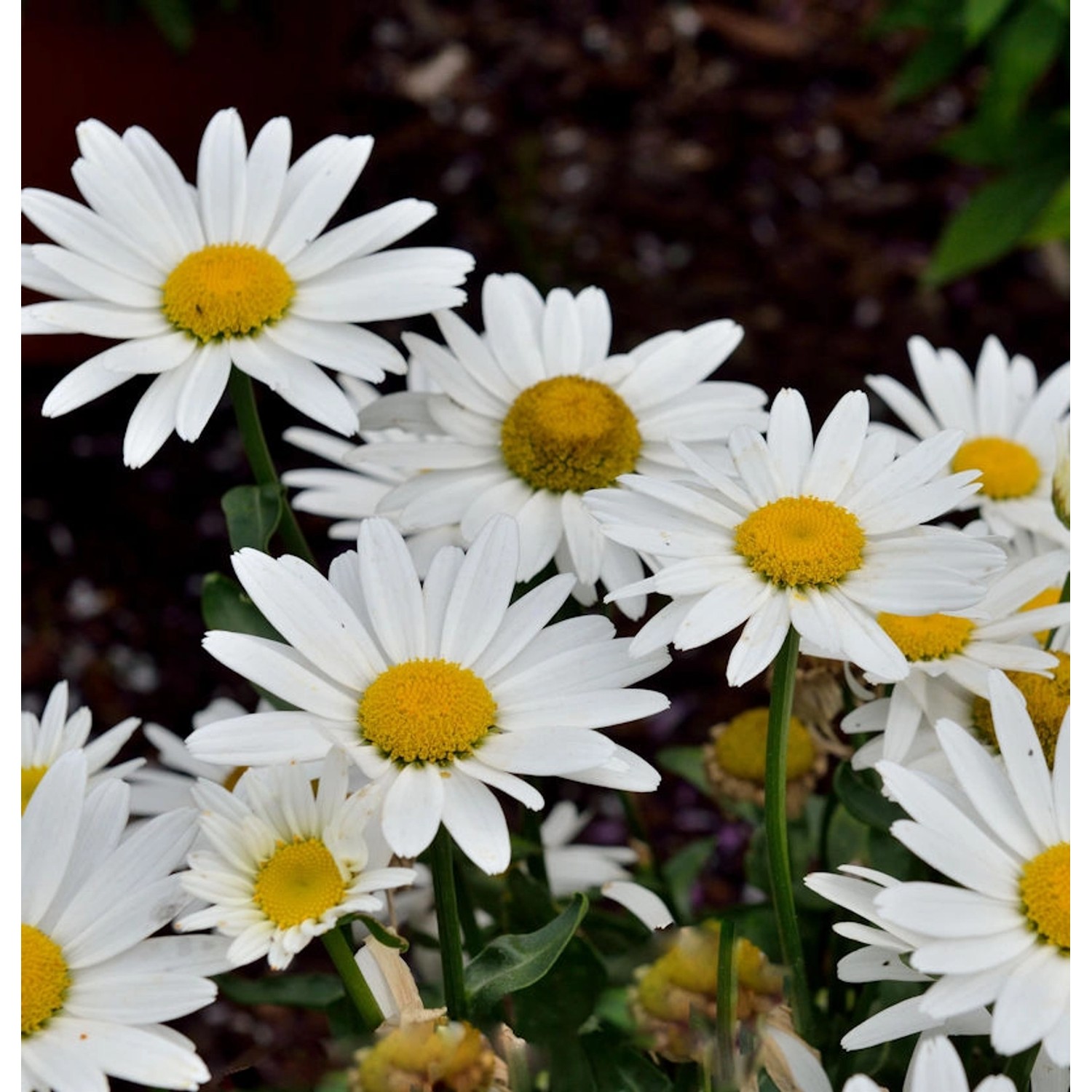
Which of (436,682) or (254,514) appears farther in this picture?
(254,514)

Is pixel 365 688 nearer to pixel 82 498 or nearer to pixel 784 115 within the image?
pixel 82 498

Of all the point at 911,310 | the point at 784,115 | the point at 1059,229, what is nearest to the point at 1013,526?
the point at 1059,229

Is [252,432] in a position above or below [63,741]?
above

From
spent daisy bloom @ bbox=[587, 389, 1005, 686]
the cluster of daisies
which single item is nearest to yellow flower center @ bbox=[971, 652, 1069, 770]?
the cluster of daisies

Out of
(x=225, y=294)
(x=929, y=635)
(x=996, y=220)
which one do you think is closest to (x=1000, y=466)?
(x=929, y=635)

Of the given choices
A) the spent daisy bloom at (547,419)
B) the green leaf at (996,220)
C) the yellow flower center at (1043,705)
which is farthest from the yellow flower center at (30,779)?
the green leaf at (996,220)

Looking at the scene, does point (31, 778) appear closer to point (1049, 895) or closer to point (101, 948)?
point (101, 948)

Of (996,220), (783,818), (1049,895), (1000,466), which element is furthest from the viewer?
(996,220)

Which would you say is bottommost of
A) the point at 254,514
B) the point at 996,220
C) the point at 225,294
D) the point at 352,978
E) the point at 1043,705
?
the point at 352,978
